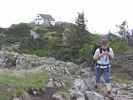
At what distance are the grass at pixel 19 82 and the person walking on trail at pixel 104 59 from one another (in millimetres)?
1895

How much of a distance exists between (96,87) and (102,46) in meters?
2.34

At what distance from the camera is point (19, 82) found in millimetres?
11812

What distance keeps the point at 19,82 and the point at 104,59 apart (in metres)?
2.79

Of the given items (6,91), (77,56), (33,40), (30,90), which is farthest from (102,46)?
(33,40)

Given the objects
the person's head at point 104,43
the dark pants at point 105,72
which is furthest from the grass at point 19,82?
the person's head at point 104,43

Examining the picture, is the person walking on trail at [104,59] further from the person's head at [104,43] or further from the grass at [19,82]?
the grass at [19,82]

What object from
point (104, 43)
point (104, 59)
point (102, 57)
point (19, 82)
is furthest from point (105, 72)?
point (19, 82)

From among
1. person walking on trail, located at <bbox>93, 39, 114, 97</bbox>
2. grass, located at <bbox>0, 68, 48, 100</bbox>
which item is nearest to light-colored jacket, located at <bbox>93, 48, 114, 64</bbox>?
person walking on trail, located at <bbox>93, 39, 114, 97</bbox>

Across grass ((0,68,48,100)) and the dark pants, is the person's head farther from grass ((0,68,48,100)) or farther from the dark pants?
grass ((0,68,48,100))

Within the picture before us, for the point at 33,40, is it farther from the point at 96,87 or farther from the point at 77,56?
the point at 96,87

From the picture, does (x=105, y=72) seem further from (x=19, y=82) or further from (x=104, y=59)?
(x=19, y=82)

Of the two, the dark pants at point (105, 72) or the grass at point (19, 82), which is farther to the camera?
the dark pants at point (105, 72)

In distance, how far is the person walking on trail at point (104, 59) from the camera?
12.2 m

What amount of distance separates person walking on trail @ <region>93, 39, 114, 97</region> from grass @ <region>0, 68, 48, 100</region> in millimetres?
1895
